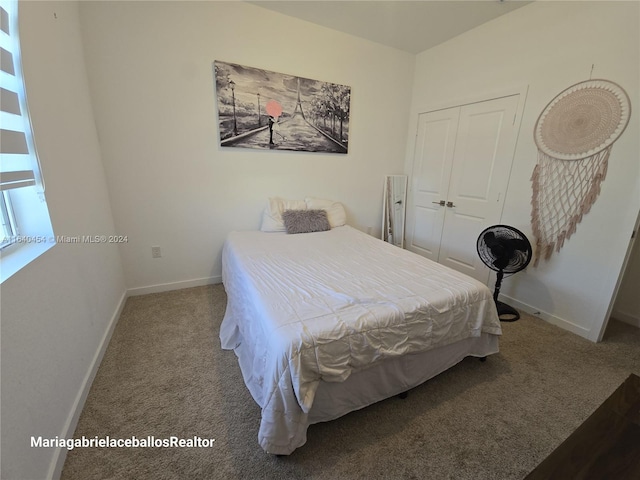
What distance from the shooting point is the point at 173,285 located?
8.81 feet

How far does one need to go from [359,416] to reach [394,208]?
2.71 meters

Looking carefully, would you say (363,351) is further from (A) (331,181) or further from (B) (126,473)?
(A) (331,181)

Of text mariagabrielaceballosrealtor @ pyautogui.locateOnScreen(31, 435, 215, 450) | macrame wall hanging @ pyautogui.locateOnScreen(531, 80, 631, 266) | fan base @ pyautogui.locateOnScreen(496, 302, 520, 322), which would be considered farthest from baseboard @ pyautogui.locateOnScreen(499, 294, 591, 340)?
text mariagabrielaceballosrealtor @ pyautogui.locateOnScreen(31, 435, 215, 450)

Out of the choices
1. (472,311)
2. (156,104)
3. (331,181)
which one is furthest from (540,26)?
(156,104)

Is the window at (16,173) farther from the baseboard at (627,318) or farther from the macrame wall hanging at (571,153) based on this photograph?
the baseboard at (627,318)

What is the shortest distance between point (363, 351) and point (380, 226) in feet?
8.71

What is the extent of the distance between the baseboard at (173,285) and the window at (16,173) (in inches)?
56.3

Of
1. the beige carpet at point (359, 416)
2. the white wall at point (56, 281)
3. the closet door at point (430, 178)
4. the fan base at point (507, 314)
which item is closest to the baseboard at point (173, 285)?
the white wall at point (56, 281)

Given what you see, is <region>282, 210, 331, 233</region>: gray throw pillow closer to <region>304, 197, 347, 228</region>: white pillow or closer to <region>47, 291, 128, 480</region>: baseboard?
<region>304, 197, 347, 228</region>: white pillow

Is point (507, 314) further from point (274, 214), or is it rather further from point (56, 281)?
point (56, 281)

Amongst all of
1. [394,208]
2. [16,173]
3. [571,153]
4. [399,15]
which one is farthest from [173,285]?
[571,153]

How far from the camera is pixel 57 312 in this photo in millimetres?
1233

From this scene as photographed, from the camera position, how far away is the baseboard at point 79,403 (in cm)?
106

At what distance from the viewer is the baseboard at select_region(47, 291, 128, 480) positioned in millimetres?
1061
